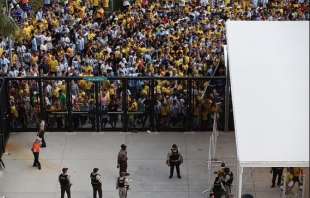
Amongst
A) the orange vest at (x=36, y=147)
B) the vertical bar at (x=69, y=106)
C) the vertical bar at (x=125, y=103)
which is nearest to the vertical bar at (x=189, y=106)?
the vertical bar at (x=125, y=103)

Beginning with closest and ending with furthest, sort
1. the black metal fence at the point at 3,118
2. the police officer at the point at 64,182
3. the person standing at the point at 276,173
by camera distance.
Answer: the police officer at the point at 64,182, the person standing at the point at 276,173, the black metal fence at the point at 3,118

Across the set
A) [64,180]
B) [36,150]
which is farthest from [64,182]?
[36,150]

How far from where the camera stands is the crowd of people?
29016mm

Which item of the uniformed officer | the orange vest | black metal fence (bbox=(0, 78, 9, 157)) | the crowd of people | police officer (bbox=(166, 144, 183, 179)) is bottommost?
the uniformed officer

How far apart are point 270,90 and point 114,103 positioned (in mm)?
7655

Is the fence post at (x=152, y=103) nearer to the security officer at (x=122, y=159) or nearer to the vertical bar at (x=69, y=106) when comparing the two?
the vertical bar at (x=69, y=106)

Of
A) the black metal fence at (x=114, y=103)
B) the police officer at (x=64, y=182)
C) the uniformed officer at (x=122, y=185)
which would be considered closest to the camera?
the uniformed officer at (x=122, y=185)

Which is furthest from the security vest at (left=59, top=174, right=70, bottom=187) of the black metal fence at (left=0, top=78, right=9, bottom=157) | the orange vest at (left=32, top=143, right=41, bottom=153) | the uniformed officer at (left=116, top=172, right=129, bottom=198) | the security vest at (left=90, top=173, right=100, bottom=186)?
the black metal fence at (left=0, top=78, right=9, bottom=157)

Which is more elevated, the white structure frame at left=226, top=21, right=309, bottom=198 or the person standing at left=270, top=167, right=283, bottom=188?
the white structure frame at left=226, top=21, right=309, bottom=198

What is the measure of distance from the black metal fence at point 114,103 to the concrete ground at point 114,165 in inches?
16.7

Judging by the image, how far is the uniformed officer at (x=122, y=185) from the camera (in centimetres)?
2392

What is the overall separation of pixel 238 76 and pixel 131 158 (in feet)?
19.7

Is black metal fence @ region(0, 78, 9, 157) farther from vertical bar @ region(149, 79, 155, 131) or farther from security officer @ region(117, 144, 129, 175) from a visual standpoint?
vertical bar @ region(149, 79, 155, 131)

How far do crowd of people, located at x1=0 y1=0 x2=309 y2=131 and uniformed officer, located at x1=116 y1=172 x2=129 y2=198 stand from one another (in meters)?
5.34
